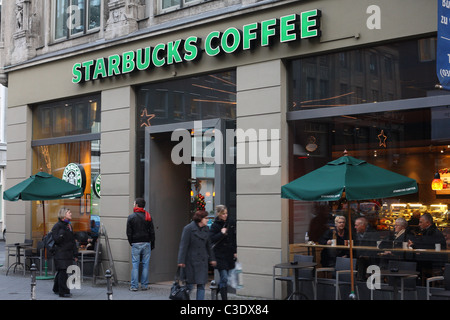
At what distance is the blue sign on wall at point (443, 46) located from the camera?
8.75m

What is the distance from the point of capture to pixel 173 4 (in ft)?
49.8

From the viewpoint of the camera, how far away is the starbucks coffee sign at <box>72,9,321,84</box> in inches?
475

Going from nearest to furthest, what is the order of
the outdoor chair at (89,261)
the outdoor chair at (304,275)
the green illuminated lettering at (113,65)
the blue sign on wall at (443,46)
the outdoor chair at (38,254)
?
the blue sign on wall at (443,46), the outdoor chair at (304,275), the outdoor chair at (89,261), the green illuminated lettering at (113,65), the outdoor chair at (38,254)

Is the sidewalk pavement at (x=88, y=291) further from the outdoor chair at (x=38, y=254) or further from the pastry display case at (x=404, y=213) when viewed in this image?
the pastry display case at (x=404, y=213)

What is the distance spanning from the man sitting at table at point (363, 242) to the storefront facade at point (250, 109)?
106cm

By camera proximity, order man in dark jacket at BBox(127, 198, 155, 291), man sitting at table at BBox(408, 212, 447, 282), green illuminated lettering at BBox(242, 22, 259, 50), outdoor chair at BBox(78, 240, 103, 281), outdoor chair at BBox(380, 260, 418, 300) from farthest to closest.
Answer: outdoor chair at BBox(78, 240, 103, 281)
man in dark jacket at BBox(127, 198, 155, 291)
green illuminated lettering at BBox(242, 22, 259, 50)
man sitting at table at BBox(408, 212, 447, 282)
outdoor chair at BBox(380, 260, 418, 300)

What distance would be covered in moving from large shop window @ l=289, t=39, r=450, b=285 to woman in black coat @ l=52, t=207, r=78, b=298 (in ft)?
15.9

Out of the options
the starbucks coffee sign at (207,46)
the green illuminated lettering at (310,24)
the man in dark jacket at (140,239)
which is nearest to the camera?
the green illuminated lettering at (310,24)

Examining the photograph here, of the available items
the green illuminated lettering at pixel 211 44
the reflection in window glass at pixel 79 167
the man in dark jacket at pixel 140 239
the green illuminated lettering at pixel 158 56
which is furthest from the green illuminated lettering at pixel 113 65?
the man in dark jacket at pixel 140 239

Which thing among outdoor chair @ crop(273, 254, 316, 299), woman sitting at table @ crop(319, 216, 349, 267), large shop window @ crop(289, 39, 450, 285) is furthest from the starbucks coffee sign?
outdoor chair @ crop(273, 254, 316, 299)

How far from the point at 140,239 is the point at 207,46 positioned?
4539 mm

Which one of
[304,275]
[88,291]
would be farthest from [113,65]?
[304,275]

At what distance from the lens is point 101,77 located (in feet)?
52.5

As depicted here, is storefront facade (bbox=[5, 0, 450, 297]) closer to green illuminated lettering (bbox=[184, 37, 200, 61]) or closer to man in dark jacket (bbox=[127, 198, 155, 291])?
green illuminated lettering (bbox=[184, 37, 200, 61])
